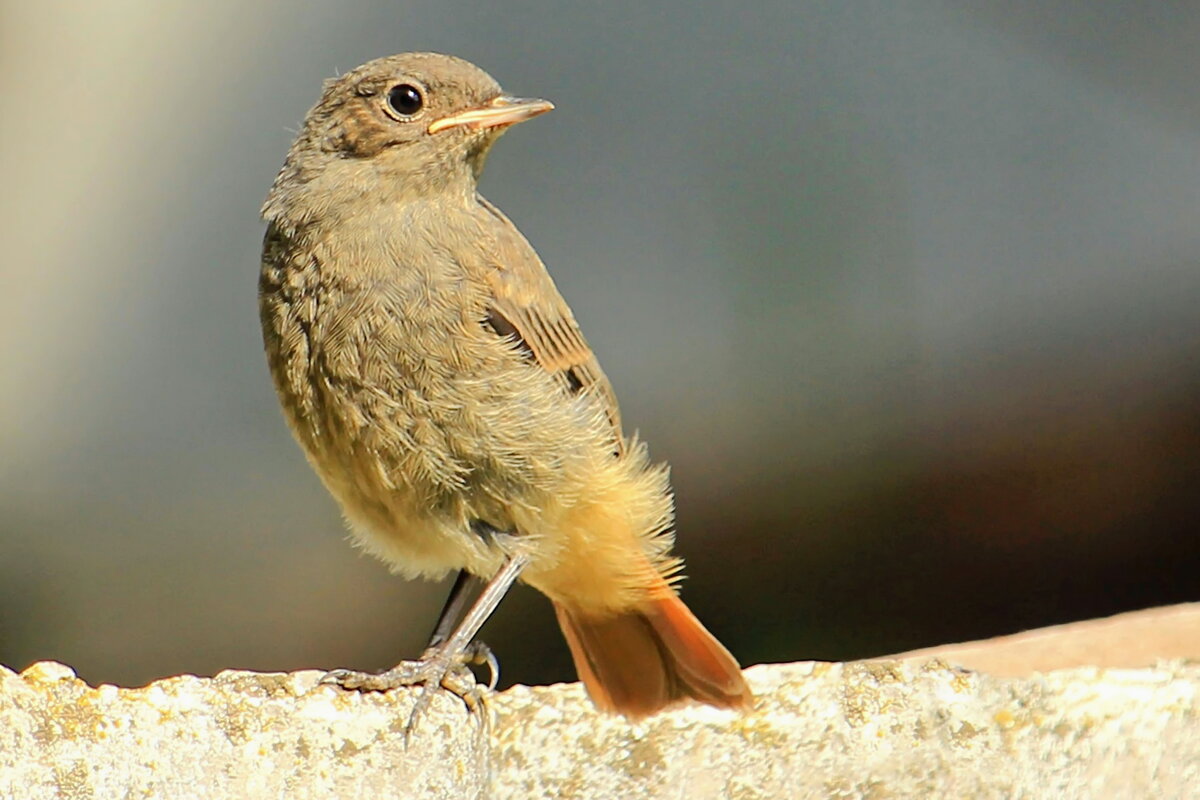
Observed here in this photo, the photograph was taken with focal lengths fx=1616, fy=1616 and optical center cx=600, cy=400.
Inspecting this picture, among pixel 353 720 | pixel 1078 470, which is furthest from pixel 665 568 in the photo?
pixel 1078 470

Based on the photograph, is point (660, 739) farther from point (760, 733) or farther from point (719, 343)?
point (719, 343)

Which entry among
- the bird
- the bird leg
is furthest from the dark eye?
the bird leg

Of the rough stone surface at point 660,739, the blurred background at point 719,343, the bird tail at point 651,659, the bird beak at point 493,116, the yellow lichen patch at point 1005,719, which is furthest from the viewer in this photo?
the blurred background at point 719,343

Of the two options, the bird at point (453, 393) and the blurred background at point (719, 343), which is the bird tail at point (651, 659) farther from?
the blurred background at point (719, 343)

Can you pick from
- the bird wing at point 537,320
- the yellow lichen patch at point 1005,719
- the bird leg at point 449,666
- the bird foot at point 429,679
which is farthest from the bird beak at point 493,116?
the yellow lichen patch at point 1005,719

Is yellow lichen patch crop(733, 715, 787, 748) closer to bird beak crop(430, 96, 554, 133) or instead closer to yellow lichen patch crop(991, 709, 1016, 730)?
yellow lichen patch crop(991, 709, 1016, 730)

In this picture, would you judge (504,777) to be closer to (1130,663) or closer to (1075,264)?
(1130,663)

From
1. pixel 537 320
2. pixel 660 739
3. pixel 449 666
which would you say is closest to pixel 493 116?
pixel 537 320
